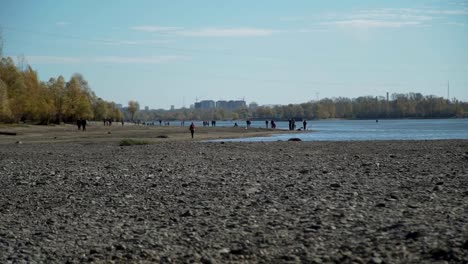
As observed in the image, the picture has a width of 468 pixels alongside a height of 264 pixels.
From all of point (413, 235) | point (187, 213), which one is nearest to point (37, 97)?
point (187, 213)

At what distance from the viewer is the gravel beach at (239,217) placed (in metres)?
8.58

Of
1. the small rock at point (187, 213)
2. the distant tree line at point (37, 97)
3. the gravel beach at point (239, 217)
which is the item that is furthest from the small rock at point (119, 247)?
the distant tree line at point (37, 97)

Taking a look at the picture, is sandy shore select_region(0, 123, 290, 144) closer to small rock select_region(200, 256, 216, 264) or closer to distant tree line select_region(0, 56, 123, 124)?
distant tree line select_region(0, 56, 123, 124)

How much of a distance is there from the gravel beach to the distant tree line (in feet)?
197

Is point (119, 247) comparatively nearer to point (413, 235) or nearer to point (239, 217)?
point (239, 217)

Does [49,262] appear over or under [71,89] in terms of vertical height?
under

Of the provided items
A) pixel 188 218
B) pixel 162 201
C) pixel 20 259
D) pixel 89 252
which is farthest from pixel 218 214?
pixel 20 259

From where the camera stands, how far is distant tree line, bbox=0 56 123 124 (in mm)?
86988

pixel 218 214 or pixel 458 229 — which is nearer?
pixel 458 229

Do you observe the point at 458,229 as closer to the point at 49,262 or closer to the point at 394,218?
the point at 394,218

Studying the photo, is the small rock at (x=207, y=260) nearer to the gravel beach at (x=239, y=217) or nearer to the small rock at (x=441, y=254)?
the gravel beach at (x=239, y=217)

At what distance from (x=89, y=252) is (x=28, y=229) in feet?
8.37

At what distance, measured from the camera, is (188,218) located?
11.3 metres

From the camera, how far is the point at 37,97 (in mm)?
99938
